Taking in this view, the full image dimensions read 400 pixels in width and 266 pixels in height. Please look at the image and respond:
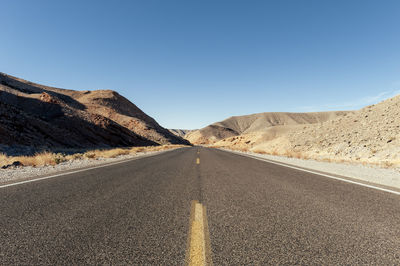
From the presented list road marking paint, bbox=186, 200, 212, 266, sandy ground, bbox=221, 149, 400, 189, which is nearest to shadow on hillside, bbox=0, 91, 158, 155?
road marking paint, bbox=186, 200, 212, 266

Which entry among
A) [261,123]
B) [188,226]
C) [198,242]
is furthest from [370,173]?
[261,123]

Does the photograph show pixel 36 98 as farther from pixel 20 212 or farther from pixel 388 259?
pixel 388 259

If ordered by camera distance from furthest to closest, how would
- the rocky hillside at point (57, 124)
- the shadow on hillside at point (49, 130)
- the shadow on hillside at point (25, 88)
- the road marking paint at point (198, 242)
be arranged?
the shadow on hillside at point (25, 88)
the rocky hillside at point (57, 124)
the shadow on hillside at point (49, 130)
the road marking paint at point (198, 242)

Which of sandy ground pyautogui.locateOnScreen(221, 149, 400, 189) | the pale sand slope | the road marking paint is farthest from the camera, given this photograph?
the pale sand slope

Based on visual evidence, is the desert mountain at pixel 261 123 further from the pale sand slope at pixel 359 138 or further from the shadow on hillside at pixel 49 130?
the pale sand slope at pixel 359 138

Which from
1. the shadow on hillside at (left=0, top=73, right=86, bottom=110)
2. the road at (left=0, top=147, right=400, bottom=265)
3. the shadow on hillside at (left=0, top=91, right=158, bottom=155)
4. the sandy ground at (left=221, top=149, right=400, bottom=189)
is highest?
the shadow on hillside at (left=0, top=73, right=86, bottom=110)

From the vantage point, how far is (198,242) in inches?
91.8

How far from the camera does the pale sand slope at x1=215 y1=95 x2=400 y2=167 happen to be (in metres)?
16.6

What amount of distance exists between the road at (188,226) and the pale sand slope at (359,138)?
37.3ft

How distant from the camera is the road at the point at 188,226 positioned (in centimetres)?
211

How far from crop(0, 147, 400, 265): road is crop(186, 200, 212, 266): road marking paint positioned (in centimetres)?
7

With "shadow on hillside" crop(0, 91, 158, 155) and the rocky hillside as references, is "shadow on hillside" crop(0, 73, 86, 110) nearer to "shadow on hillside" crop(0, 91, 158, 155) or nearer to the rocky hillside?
the rocky hillside

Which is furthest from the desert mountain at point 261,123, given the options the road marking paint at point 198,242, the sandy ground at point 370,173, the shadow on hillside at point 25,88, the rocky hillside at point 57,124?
the road marking paint at point 198,242

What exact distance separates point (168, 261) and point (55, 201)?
10.4ft
